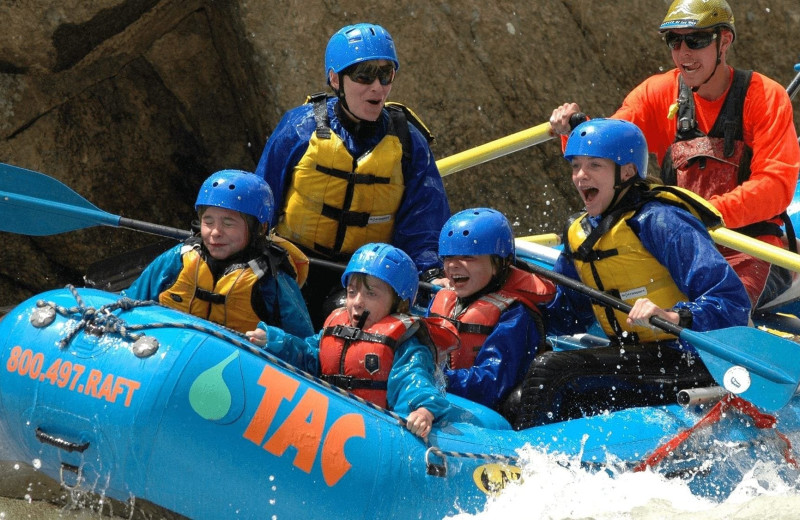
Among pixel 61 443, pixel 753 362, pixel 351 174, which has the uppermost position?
pixel 351 174

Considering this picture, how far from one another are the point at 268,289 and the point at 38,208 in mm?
1216

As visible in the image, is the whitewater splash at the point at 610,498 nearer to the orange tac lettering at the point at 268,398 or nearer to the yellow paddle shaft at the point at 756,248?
the orange tac lettering at the point at 268,398

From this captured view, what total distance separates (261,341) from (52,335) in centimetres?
63

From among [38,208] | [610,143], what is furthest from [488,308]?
[38,208]

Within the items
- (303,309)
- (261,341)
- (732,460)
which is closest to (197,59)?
(303,309)

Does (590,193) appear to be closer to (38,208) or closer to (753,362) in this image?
(753,362)

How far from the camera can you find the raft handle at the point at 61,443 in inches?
131

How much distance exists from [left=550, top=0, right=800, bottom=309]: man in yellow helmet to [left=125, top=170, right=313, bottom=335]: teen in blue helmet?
58.3 inches

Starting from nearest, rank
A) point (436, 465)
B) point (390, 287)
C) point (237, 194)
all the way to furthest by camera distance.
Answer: point (436, 465)
point (390, 287)
point (237, 194)

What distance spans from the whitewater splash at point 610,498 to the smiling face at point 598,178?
3.10ft

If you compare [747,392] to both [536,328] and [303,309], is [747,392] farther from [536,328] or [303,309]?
[303,309]

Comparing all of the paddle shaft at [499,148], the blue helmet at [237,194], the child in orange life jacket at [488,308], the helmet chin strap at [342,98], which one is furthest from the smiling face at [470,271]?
the paddle shaft at [499,148]

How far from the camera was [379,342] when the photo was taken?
143 inches

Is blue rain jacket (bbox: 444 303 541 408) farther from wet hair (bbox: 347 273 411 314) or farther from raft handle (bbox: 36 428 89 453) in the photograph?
raft handle (bbox: 36 428 89 453)
